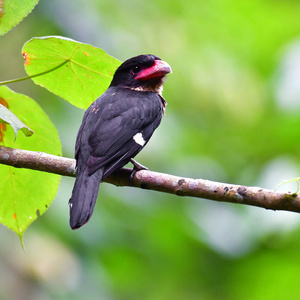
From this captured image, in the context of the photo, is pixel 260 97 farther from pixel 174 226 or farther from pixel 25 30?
pixel 25 30

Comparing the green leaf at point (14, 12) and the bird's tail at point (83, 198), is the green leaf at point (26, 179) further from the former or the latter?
the green leaf at point (14, 12)

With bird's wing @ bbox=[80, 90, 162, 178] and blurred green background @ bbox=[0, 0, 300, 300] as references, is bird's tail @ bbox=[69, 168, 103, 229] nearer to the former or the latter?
bird's wing @ bbox=[80, 90, 162, 178]

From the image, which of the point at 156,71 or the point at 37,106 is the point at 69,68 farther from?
the point at 156,71

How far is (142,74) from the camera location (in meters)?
3.05

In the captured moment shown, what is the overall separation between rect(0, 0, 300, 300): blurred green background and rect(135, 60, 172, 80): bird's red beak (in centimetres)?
58

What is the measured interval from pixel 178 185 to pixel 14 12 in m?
0.86

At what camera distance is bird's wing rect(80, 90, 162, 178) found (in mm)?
2428

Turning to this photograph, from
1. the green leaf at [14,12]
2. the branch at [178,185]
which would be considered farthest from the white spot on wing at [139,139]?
the green leaf at [14,12]

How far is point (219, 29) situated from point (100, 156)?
3049 mm

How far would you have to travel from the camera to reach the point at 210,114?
4.30 metres

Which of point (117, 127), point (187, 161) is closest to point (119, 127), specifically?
point (117, 127)

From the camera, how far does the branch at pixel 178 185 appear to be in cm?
181

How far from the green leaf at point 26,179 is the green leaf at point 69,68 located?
179mm

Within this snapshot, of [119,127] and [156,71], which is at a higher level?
[156,71]
